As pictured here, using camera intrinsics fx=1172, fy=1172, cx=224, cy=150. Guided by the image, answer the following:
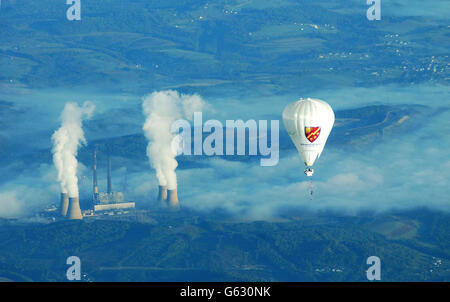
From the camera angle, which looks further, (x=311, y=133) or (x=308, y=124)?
(x=308, y=124)

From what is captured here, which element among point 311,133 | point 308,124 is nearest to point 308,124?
point 308,124

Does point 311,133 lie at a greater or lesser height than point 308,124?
lesser

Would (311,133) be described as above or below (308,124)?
below

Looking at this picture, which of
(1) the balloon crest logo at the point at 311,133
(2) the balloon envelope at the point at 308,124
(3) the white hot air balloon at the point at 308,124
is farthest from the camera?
(1) the balloon crest logo at the point at 311,133

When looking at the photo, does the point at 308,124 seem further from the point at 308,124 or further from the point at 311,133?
the point at 311,133

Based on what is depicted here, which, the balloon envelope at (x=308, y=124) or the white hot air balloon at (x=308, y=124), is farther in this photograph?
the balloon envelope at (x=308, y=124)
